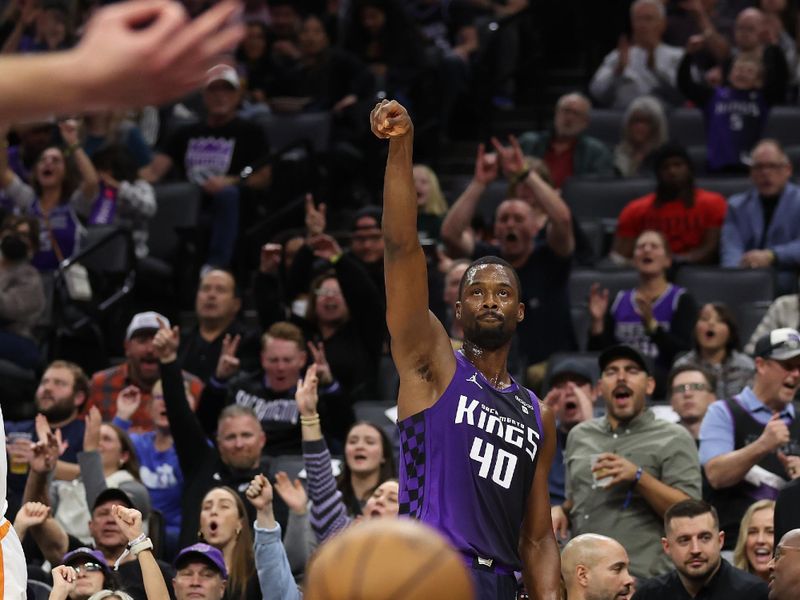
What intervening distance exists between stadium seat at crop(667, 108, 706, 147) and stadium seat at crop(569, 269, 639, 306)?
2.42 m

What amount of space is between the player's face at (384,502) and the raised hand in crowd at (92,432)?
1872 millimetres

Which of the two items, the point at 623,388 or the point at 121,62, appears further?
the point at 623,388

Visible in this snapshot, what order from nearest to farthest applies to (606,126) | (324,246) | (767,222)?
(324,246) < (767,222) < (606,126)

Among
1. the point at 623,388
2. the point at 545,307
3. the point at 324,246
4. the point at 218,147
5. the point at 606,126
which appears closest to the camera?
the point at 623,388

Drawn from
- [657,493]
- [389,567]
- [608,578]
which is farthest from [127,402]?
[389,567]

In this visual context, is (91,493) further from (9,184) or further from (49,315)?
(9,184)

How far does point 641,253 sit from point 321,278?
2.02 meters

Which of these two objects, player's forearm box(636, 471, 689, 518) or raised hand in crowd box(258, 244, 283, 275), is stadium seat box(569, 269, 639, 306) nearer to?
raised hand in crowd box(258, 244, 283, 275)

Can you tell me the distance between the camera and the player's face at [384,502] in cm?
762

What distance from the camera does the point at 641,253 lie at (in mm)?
10344

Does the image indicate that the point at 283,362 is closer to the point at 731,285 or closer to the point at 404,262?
the point at 731,285

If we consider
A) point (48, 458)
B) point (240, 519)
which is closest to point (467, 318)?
point (240, 519)

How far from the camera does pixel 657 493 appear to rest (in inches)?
309

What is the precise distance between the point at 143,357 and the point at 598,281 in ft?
10.2
